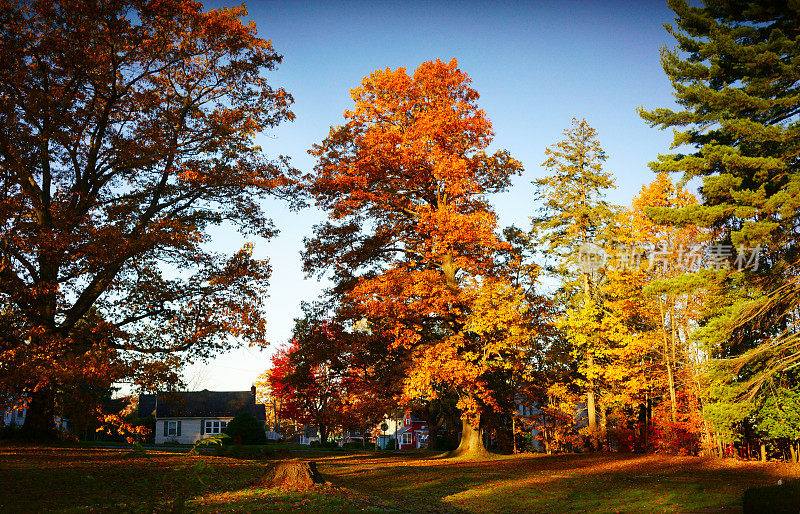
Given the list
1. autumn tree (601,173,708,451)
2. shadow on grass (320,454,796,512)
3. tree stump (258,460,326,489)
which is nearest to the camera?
tree stump (258,460,326,489)

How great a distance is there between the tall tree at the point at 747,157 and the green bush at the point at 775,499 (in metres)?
10.2

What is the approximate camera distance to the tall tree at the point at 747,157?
1850 cm

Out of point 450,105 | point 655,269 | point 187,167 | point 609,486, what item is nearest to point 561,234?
point 655,269

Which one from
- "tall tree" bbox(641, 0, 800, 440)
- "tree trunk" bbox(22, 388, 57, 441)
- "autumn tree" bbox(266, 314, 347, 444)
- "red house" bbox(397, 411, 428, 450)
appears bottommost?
"red house" bbox(397, 411, 428, 450)

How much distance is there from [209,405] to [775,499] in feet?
211

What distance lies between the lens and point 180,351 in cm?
1908

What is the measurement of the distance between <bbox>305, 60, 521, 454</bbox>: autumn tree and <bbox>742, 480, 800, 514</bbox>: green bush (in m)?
13.5

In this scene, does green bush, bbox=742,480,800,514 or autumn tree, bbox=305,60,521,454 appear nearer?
green bush, bbox=742,480,800,514

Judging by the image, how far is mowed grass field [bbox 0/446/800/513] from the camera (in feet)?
36.9

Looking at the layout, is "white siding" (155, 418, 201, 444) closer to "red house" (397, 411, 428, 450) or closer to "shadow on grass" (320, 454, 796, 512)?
"red house" (397, 411, 428, 450)

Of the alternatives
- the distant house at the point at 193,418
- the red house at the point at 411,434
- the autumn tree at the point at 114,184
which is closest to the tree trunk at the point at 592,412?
the autumn tree at the point at 114,184

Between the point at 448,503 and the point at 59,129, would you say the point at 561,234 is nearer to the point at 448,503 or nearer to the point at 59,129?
the point at 448,503

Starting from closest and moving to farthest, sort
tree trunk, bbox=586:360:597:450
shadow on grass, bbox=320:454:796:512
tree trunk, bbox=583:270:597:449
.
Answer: shadow on grass, bbox=320:454:796:512 → tree trunk, bbox=583:270:597:449 → tree trunk, bbox=586:360:597:450

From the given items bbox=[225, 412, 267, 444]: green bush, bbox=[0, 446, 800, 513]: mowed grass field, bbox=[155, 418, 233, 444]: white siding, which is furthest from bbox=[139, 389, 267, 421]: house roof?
bbox=[0, 446, 800, 513]: mowed grass field
